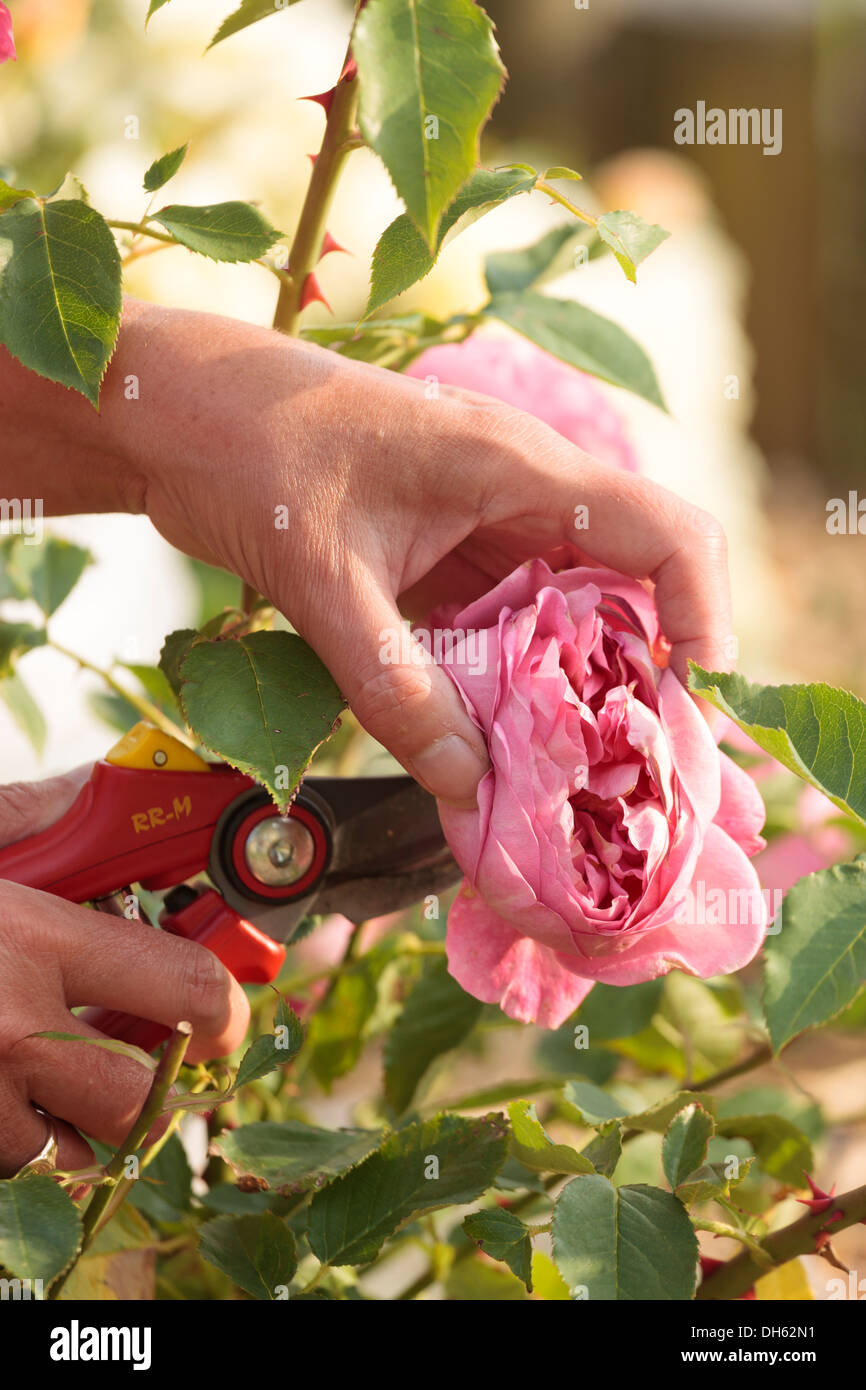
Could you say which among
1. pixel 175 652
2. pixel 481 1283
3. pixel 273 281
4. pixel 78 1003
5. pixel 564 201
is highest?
pixel 273 281

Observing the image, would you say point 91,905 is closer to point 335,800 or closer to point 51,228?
point 335,800

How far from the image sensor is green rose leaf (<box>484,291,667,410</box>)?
55cm

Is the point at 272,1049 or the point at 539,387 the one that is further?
the point at 539,387

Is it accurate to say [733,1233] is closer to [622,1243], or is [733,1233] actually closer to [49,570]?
[622,1243]

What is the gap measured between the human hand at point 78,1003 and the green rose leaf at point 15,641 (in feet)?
0.46

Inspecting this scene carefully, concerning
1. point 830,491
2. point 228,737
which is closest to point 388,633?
point 228,737

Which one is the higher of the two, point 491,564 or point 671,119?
point 671,119

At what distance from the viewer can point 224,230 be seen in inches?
16.9

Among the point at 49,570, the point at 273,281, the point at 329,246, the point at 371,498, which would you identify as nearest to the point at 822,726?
the point at 371,498

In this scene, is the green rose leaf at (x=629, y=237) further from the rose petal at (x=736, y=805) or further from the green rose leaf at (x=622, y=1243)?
the green rose leaf at (x=622, y=1243)

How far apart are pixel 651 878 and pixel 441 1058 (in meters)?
0.23

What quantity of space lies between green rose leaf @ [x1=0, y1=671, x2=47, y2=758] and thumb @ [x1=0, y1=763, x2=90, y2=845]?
141 mm

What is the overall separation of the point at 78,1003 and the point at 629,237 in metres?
0.33
